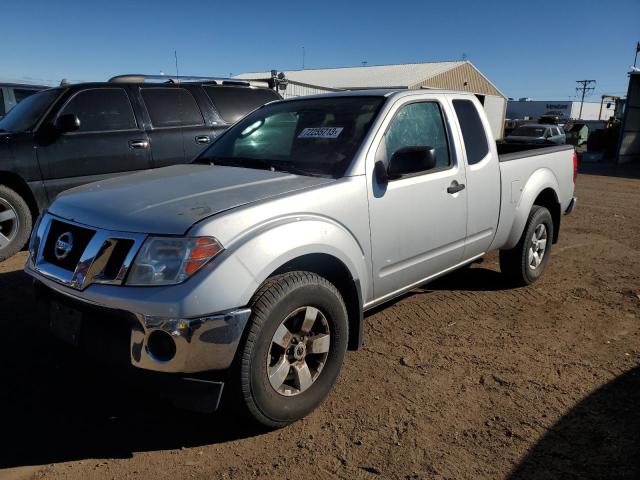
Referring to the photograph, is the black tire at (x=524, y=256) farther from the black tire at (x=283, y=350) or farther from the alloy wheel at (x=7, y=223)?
the alloy wheel at (x=7, y=223)

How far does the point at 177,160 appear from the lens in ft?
21.4

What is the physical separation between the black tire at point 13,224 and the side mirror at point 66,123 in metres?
0.86

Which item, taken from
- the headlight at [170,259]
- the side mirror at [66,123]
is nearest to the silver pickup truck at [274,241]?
the headlight at [170,259]

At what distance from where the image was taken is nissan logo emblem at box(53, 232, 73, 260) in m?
2.60

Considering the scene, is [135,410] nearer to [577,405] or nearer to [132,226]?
[132,226]

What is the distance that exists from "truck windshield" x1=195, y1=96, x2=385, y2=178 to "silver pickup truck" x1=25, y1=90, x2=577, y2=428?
0.04 ft

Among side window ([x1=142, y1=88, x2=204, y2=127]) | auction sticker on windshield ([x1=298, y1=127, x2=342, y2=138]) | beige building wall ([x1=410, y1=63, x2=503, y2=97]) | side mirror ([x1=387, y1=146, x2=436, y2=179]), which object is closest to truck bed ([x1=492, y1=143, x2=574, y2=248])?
side mirror ([x1=387, y1=146, x2=436, y2=179])

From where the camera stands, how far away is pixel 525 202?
463 cm

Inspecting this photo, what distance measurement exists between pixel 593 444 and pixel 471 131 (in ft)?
8.04

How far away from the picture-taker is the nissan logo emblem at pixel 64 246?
2604mm

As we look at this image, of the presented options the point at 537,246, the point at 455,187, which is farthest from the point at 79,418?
the point at 537,246

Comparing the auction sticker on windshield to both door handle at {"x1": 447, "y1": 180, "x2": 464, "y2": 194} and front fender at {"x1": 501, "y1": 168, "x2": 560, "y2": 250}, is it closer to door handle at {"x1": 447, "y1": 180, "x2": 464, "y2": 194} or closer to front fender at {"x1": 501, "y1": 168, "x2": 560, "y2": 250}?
door handle at {"x1": 447, "y1": 180, "x2": 464, "y2": 194}

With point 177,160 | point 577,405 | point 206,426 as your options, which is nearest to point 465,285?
point 577,405

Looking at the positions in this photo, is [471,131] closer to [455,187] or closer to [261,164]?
[455,187]
